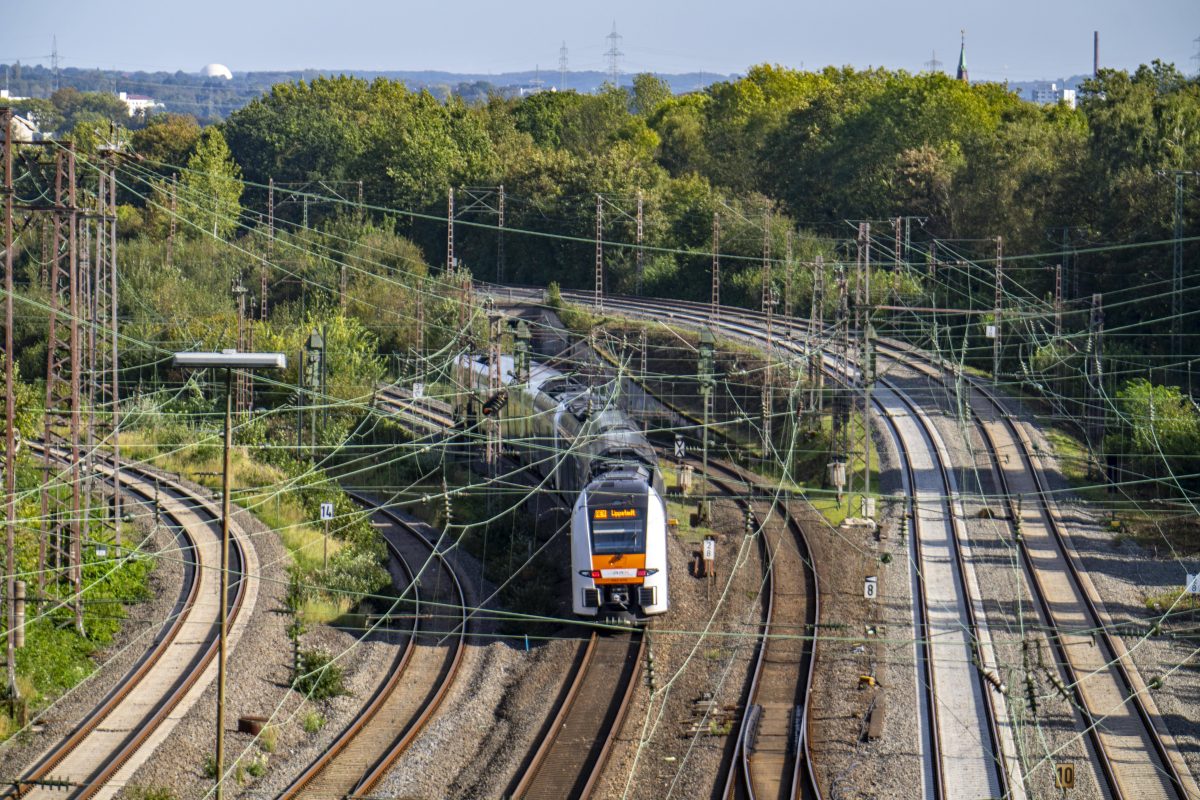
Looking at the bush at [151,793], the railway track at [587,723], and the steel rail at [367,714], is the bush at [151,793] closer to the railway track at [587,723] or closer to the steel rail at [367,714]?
the steel rail at [367,714]

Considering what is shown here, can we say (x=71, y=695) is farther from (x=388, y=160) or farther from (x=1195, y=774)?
(x=388, y=160)

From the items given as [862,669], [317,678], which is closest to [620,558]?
[862,669]

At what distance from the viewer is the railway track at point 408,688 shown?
1895cm

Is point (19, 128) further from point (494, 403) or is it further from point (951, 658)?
point (951, 658)

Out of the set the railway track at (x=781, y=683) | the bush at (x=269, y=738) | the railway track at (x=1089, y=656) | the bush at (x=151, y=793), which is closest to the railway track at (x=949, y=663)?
the railway track at (x=1089, y=656)

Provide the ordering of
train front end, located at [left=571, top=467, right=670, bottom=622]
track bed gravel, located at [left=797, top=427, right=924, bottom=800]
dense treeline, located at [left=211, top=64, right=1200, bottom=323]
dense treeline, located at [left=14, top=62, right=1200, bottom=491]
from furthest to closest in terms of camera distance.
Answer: dense treeline, located at [left=211, top=64, right=1200, bottom=323] → dense treeline, located at [left=14, top=62, right=1200, bottom=491] → train front end, located at [left=571, top=467, right=670, bottom=622] → track bed gravel, located at [left=797, top=427, right=924, bottom=800]

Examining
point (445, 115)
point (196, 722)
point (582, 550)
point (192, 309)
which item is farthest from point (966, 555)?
point (445, 115)

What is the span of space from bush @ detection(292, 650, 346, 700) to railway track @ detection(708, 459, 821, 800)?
249 inches

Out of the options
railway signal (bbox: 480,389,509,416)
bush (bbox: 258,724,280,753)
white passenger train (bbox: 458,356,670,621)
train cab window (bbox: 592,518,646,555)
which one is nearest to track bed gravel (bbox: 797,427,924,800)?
white passenger train (bbox: 458,356,670,621)

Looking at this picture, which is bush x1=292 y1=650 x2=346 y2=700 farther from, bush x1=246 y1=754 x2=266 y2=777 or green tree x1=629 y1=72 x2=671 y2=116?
green tree x1=629 y1=72 x2=671 y2=116

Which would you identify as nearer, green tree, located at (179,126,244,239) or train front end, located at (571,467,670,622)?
train front end, located at (571,467,670,622)

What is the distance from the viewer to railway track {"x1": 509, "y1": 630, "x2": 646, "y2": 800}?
62.1 feet

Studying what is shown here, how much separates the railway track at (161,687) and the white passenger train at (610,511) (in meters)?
5.96

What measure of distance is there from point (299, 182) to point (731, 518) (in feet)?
202
